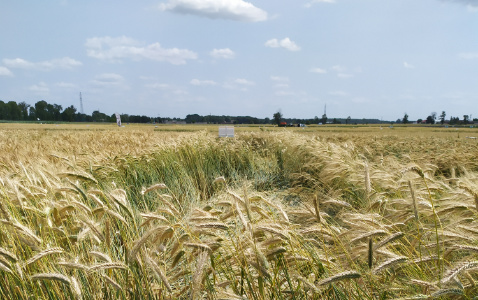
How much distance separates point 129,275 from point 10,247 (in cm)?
87

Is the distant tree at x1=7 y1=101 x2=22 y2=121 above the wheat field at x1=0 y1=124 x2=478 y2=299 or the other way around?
above

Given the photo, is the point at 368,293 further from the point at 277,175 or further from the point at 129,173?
the point at 277,175

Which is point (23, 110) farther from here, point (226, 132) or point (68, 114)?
point (226, 132)

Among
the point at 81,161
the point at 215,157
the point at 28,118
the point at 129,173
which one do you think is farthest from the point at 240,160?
the point at 28,118

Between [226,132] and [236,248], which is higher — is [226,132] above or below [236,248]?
above

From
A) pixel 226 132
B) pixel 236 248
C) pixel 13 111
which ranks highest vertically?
pixel 13 111

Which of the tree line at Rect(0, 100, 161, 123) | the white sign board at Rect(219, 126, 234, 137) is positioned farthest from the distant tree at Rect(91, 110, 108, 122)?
the white sign board at Rect(219, 126, 234, 137)

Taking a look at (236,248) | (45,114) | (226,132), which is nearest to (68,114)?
(45,114)

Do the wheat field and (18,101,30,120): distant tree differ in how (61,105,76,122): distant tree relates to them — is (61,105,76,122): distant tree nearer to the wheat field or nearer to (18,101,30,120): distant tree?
(18,101,30,120): distant tree

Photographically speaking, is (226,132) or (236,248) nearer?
(236,248)

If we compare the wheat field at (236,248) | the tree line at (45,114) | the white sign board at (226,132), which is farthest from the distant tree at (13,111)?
the wheat field at (236,248)

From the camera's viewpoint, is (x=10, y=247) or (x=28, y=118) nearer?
(x=10, y=247)

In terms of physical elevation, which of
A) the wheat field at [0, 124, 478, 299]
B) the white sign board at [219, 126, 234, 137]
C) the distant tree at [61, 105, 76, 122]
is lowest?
the wheat field at [0, 124, 478, 299]

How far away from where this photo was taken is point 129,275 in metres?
1.87
